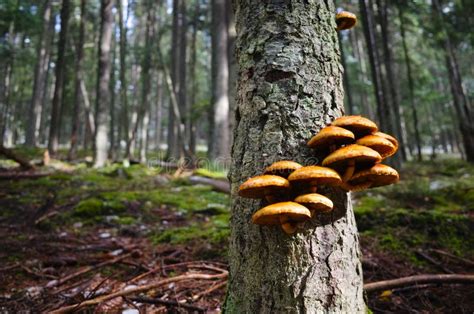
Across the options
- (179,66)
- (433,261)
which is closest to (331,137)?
(433,261)

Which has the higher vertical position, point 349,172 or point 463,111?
point 463,111

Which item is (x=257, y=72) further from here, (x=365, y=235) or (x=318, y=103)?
(x=365, y=235)

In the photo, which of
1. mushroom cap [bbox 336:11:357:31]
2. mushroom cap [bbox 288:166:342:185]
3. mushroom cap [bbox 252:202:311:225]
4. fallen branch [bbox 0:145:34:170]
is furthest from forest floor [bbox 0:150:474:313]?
mushroom cap [bbox 336:11:357:31]

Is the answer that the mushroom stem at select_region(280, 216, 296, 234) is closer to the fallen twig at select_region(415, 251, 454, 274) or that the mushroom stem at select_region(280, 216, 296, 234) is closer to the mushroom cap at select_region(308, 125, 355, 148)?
the mushroom cap at select_region(308, 125, 355, 148)

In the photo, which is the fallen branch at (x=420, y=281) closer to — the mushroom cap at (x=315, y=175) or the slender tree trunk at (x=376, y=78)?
the mushroom cap at (x=315, y=175)

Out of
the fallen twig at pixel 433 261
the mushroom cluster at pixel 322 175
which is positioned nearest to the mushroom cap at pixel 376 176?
the mushroom cluster at pixel 322 175

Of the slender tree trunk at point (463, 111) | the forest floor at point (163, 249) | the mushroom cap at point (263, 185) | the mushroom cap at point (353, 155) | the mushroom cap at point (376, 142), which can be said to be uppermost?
the slender tree trunk at point (463, 111)

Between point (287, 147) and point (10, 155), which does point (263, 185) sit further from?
point (10, 155)
